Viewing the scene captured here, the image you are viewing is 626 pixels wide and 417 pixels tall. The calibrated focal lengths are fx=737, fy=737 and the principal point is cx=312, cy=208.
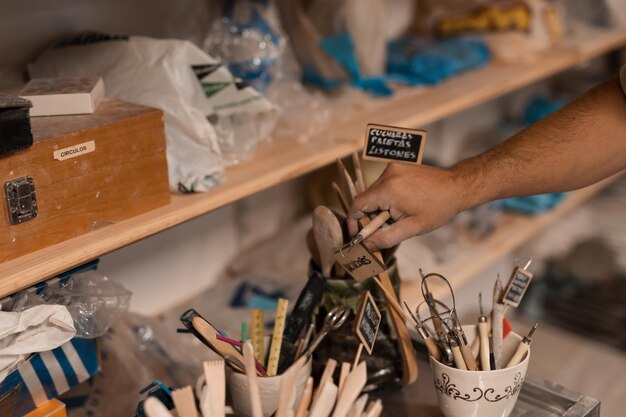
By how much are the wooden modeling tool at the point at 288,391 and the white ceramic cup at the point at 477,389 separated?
0.62 ft

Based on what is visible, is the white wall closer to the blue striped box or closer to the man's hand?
the blue striped box

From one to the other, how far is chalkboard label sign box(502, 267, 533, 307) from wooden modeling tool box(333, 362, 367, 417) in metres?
0.25

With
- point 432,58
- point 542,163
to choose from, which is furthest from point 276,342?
point 432,58

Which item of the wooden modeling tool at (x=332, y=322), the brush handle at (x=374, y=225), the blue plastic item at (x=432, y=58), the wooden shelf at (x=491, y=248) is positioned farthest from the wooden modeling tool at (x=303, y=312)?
the blue plastic item at (x=432, y=58)

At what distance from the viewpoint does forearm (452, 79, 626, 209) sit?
1.15m

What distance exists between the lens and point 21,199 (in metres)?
0.89

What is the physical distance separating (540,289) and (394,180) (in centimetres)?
193

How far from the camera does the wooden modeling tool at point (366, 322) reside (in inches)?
39.3

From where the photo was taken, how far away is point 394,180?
40.8 inches

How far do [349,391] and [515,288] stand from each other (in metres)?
0.29

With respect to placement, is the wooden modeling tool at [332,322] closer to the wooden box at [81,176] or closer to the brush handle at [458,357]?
the brush handle at [458,357]

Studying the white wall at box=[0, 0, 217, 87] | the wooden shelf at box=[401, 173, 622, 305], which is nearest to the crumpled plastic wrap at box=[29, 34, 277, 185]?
the white wall at box=[0, 0, 217, 87]

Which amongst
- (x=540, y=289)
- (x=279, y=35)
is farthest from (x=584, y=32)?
(x=279, y=35)

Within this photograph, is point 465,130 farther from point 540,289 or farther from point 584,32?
point 540,289
